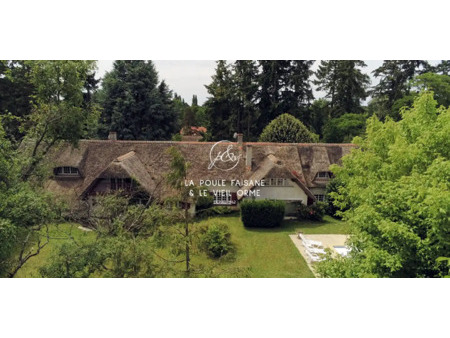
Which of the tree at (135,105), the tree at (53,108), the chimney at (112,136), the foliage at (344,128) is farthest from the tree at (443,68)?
the chimney at (112,136)

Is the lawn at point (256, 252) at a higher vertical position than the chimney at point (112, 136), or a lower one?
lower

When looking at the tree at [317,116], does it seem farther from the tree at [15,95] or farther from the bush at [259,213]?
the tree at [15,95]

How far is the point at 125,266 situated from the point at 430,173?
9.17 m

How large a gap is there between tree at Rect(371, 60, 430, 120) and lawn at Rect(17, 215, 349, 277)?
693 centimetres

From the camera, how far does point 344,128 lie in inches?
647

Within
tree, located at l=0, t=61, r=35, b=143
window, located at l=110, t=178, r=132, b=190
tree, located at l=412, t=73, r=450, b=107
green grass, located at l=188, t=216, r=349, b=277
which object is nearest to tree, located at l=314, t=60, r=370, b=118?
tree, located at l=412, t=73, r=450, b=107

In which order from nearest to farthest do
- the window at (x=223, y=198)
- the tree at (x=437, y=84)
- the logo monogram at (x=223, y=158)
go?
the tree at (x=437, y=84) → the window at (x=223, y=198) → the logo monogram at (x=223, y=158)

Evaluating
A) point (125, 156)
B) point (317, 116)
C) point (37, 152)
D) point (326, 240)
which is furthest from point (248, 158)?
point (37, 152)

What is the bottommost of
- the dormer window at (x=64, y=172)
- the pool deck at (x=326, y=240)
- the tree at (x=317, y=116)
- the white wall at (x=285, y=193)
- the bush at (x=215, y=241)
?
the pool deck at (x=326, y=240)

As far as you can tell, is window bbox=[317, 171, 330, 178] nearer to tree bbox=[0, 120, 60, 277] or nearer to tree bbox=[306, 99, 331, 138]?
tree bbox=[306, 99, 331, 138]

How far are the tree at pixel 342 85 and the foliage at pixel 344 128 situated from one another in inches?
16.9

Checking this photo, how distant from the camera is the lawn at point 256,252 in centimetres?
1055

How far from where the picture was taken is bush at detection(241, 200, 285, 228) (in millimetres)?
13609

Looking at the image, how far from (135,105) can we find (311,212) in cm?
1207
